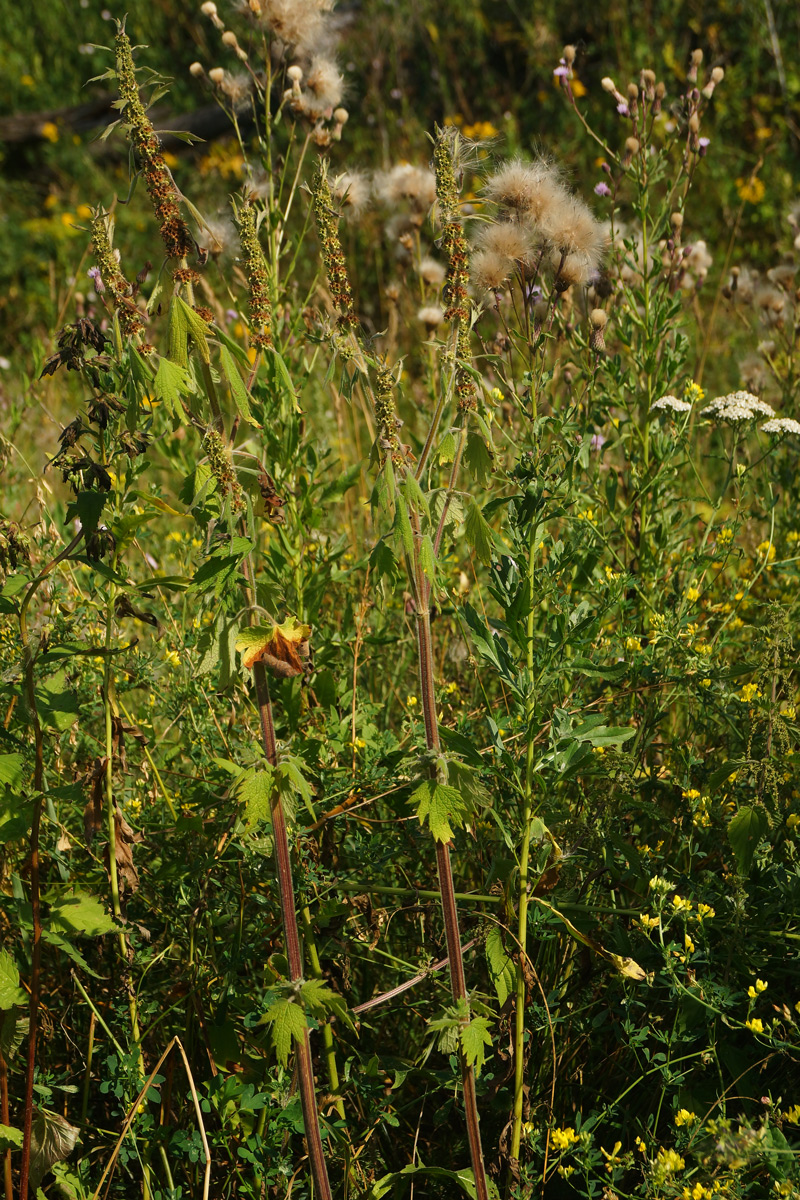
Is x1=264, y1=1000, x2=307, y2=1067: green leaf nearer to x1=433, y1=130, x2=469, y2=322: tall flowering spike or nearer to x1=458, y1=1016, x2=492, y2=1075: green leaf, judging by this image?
x1=458, y1=1016, x2=492, y2=1075: green leaf

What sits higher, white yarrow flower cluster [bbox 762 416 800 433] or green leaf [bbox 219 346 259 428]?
green leaf [bbox 219 346 259 428]

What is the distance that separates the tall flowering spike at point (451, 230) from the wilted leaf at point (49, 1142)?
145 cm

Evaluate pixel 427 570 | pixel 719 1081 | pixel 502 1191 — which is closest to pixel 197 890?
pixel 502 1191

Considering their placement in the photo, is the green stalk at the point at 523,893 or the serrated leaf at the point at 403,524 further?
the green stalk at the point at 523,893

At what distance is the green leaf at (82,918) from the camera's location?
5.54 feet

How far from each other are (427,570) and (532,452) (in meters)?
0.47

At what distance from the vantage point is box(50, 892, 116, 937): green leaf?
5.54 feet

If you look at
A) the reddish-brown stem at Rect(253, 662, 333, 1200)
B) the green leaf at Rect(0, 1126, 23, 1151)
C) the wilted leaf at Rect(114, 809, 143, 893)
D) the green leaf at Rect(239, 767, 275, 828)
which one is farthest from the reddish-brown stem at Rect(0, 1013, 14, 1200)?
the green leaf at Rect(239, 767, 275, 828)

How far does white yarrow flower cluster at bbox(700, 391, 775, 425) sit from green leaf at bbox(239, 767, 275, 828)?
1.52 meters

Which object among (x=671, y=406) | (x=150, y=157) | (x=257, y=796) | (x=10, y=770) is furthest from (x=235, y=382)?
(x=671, y=406)

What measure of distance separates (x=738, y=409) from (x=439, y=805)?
1.43 m

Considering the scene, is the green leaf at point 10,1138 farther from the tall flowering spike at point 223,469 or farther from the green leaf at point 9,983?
the tall flowering spike at point 223,469

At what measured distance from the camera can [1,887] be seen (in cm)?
212


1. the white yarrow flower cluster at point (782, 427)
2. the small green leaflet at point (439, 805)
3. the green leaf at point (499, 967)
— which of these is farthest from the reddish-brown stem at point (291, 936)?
the white yarrow flower cluster at point (782, 427)
